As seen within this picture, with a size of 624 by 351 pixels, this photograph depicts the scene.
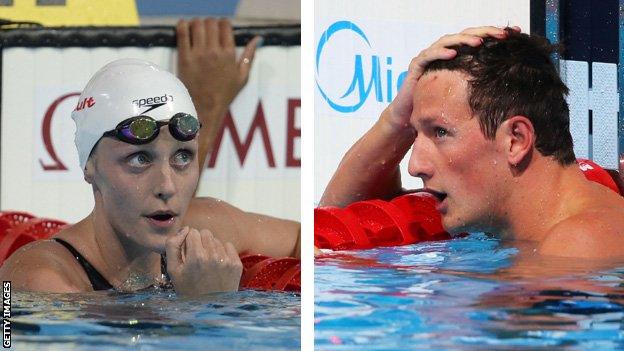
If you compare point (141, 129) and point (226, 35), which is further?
point (226, 35)

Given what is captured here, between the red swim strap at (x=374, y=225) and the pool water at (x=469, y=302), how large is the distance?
8cm

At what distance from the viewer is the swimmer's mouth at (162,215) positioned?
8.75 ft

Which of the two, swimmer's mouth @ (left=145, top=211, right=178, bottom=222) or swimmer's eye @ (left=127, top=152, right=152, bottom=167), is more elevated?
swimmer's eye @ (left=127, top=152, right=152, bottom=167)

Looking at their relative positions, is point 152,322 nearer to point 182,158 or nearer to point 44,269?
point 44,269

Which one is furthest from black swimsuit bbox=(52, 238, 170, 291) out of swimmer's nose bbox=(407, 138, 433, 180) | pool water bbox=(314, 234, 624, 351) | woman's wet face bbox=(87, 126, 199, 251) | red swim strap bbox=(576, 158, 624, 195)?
red swim strap bbox=(576, 158, 624, 195)

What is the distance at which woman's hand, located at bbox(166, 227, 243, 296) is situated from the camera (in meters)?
2.56

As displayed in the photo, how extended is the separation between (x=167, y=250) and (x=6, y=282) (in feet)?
1.45

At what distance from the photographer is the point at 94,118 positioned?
2635 mm

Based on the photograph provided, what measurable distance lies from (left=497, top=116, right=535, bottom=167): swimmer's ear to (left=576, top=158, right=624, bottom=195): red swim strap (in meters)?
0.32

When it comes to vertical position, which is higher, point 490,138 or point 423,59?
point 423,59

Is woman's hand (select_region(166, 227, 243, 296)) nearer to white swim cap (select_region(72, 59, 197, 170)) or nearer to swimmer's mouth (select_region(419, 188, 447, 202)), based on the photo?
white swim cap (select_region(72, 59, 197, 170))

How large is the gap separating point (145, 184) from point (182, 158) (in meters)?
0.13

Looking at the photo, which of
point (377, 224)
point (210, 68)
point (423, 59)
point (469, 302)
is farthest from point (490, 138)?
point (210, 68)
